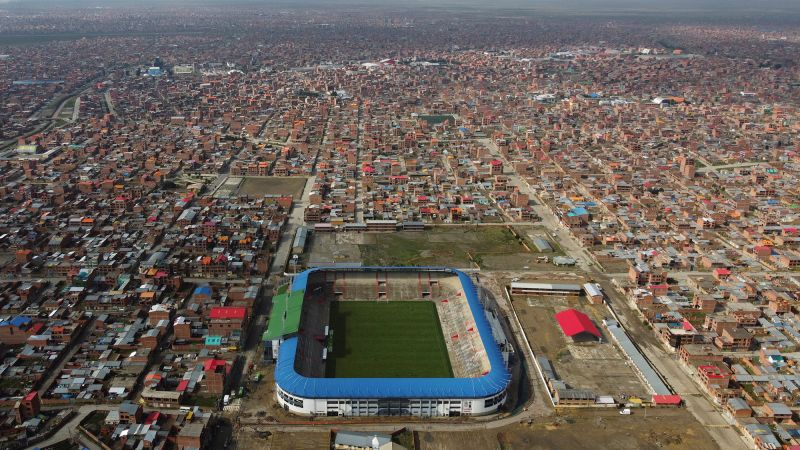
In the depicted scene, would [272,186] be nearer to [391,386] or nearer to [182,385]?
[182,385]

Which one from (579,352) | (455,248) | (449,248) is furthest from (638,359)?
(449,248)

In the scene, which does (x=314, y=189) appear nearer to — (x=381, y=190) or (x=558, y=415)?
(x=381, y=190)

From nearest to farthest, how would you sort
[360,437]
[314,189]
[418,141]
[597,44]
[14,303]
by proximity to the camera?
1. [360,437]
2. [14,303]
3. [314,189]
4. [418,141]
5. [597,44]

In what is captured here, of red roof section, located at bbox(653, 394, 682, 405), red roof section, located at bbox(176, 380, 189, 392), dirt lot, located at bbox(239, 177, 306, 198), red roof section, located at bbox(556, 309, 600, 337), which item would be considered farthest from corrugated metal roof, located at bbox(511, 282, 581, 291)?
dirt lot, located at bbox(239, 177, 306, 198)

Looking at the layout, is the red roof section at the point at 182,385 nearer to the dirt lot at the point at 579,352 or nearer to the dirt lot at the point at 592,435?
the dirt lot at the point at 592,435

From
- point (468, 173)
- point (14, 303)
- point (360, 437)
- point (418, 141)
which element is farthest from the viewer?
point (418, 141)

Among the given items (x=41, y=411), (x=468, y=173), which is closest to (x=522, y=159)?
(x=468, y=173)
